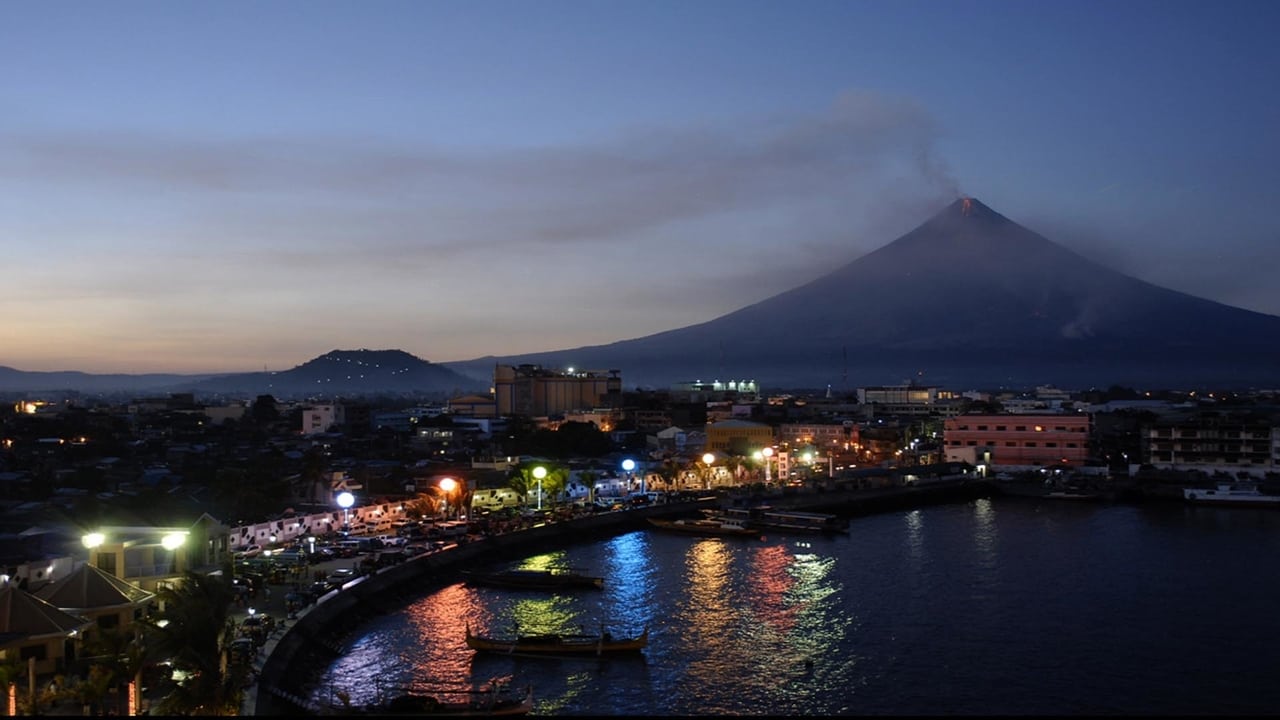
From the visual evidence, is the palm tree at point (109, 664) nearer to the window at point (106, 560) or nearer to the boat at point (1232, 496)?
the window at point (106, 560)

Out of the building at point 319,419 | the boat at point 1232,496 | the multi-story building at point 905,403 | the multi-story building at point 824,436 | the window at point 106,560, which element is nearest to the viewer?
the window at point 106,560

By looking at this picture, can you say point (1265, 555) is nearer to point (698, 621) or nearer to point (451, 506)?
point (698, 621)

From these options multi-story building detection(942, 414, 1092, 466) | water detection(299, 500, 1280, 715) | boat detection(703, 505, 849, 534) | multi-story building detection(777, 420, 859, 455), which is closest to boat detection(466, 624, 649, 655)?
water detection(299, 500, 1280, 715)

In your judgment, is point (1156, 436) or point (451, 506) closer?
point (451, 506)

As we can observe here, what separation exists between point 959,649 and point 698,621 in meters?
3.21

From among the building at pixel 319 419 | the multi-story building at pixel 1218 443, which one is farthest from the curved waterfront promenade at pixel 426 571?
the building at pixel 319 419

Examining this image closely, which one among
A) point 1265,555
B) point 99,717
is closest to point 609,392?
point 1265,555

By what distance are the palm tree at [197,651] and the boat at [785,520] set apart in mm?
14786

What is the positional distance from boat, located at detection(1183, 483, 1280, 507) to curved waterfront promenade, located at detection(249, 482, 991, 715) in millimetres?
5306

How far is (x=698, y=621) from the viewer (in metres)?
13.1

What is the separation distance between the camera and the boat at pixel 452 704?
29.5ft

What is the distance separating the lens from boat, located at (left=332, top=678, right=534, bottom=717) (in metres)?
8.98

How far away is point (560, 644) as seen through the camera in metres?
11.5

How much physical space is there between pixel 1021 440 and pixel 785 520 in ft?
40.9
